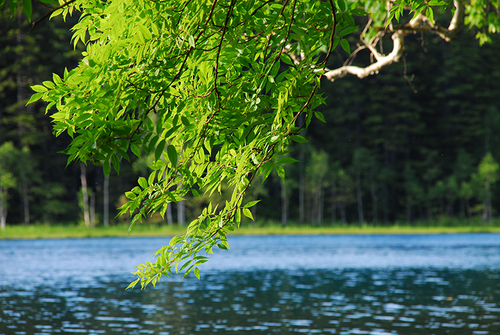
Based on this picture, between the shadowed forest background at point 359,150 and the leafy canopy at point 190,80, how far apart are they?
39.4 m

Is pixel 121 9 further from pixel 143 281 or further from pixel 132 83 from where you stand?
pixel 143 281

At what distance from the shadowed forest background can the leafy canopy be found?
129 feet

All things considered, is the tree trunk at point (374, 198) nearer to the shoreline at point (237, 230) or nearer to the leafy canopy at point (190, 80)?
the shoreline at point (237, 230)

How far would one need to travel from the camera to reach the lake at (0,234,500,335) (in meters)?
12.1

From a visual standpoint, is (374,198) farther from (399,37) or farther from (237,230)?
(399,37)

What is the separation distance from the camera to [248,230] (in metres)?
45.8

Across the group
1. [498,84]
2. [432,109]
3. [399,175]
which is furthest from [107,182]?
[498,84]

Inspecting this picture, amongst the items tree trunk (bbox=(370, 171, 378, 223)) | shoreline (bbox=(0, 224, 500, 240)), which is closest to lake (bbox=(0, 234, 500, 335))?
shoreline (bbox=(0, 224, 500, 240))

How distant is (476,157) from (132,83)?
58.5m

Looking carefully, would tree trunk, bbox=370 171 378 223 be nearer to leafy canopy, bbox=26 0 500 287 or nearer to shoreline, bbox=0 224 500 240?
shoreline, bbox=0 224 500 240

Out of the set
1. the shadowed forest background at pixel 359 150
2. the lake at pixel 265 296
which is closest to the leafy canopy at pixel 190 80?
the lake at pixel 265 296

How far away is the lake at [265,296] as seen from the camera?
12.1 metres

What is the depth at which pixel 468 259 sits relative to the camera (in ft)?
86.0

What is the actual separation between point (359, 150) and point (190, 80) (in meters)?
50.1
